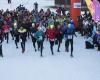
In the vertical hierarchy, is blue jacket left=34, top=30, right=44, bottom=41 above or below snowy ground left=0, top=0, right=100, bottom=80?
above

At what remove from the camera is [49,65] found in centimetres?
1867

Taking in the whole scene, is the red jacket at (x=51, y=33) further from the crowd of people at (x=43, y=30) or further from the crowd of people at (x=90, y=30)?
the crowd of people at (x=90, y=30)

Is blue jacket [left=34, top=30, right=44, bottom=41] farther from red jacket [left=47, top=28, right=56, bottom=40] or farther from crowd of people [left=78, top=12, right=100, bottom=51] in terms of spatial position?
crowd of people [left=78, top=12, right=100, bottom=51]

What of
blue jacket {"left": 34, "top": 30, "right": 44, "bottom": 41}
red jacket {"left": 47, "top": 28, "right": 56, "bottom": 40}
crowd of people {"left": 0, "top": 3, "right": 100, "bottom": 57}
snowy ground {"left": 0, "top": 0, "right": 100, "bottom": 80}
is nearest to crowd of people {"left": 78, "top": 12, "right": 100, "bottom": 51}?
crowd of people {"left": 0, "top": 3, "right": 100, "bottom": 57}

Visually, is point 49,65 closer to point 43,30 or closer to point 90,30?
point 43,30

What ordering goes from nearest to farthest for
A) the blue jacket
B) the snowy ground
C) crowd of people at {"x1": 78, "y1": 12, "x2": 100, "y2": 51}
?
1. the snowy ground
2. the blue jacket
3. crowd of people at {"x1": 78, "y1": 12, "x2": 100, "y2": 51}

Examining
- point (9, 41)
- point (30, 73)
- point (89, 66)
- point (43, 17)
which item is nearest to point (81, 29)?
point (43, 17)

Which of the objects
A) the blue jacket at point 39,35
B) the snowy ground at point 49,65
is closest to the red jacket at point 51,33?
the blue jacket at point 39,35

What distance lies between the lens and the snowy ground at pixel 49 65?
54.2 ft

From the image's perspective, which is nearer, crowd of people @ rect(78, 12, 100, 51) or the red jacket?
the red jacket

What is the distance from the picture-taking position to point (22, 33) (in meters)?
21.5

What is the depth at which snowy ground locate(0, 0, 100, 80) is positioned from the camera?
650 inches

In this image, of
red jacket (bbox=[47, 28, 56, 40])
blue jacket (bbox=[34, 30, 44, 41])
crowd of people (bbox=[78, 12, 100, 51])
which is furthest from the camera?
crowd of people (bbox=[78, 12, 100, 51])

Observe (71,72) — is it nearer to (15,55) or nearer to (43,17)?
(15,55)
